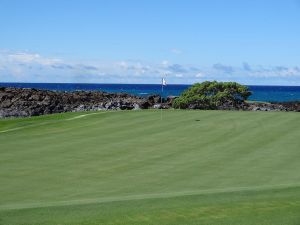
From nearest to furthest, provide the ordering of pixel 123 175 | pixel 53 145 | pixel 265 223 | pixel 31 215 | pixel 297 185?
pixel 265 223 < pixel 31 215 < pixel 297 185 < pixel 123 175 < pixel 53 145

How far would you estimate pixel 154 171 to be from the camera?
13227mm

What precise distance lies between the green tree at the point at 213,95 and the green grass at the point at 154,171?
2002cm

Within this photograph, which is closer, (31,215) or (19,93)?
(31,215)

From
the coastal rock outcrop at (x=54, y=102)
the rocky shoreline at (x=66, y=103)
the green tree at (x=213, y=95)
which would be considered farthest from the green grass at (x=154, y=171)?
the coastal rock outcrop at (x=54, y=102)

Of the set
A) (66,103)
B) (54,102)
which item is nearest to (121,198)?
(54,102)

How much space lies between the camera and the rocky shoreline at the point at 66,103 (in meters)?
52.6

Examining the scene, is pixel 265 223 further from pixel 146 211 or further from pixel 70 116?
pixel 70 116

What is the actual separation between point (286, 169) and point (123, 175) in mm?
3894

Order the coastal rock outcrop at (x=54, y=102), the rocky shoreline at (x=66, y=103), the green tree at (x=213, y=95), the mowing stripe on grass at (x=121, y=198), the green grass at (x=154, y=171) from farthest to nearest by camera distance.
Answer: the coastal rock outcrop at (x=54, y=102), the rocky shoreline at (x=66, y=103), the green tree at (x=213, y=95), the mowing stripe on grass at (x=121, y=198), the green grass at (x=154, y=171)

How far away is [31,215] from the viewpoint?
8273 millimetres

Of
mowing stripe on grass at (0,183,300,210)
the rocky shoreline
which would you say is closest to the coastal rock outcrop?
the rocky shoreline

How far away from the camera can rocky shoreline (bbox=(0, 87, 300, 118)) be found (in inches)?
2072

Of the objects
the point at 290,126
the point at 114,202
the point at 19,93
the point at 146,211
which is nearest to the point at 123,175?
the point at 114,202

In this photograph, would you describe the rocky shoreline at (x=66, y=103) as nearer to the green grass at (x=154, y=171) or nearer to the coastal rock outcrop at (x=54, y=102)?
the coastal rock outcrop at (x=54, y=102)
